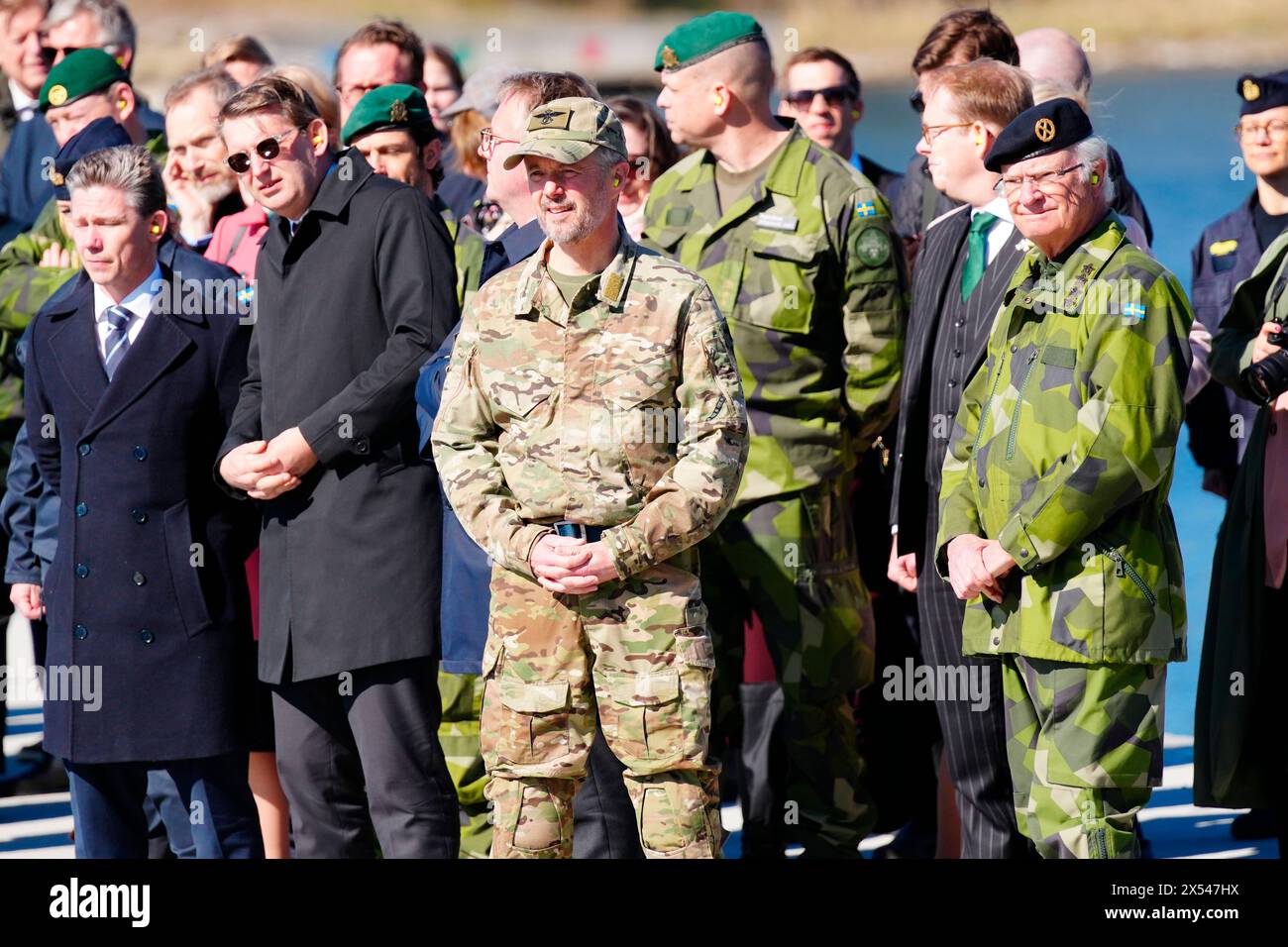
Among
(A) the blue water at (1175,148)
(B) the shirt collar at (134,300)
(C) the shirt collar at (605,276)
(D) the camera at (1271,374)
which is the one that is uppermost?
(A) the blue water at (1175,148)

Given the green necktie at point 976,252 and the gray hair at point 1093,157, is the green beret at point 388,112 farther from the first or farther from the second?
the gray hair at point 1093,157

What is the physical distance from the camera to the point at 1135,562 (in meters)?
A: 4.19

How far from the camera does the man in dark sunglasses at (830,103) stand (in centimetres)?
664

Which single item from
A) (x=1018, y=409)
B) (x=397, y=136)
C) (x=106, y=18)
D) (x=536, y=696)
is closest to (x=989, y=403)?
(x=1018, y=409)

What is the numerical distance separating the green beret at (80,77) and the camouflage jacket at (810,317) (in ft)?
7.05

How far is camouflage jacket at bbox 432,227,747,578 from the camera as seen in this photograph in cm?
414

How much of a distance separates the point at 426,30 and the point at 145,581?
38.0 feet

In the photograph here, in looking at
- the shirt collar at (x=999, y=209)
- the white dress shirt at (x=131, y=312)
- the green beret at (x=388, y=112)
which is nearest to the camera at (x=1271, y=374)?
the shirt collar at (x=999, y=209)

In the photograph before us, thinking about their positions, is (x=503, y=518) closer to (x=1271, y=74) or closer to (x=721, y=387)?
(x=721, y=387)

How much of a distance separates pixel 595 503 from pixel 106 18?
363cm

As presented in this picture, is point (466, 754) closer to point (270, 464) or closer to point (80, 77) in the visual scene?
point (270, 464)

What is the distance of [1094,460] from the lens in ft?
13.5
